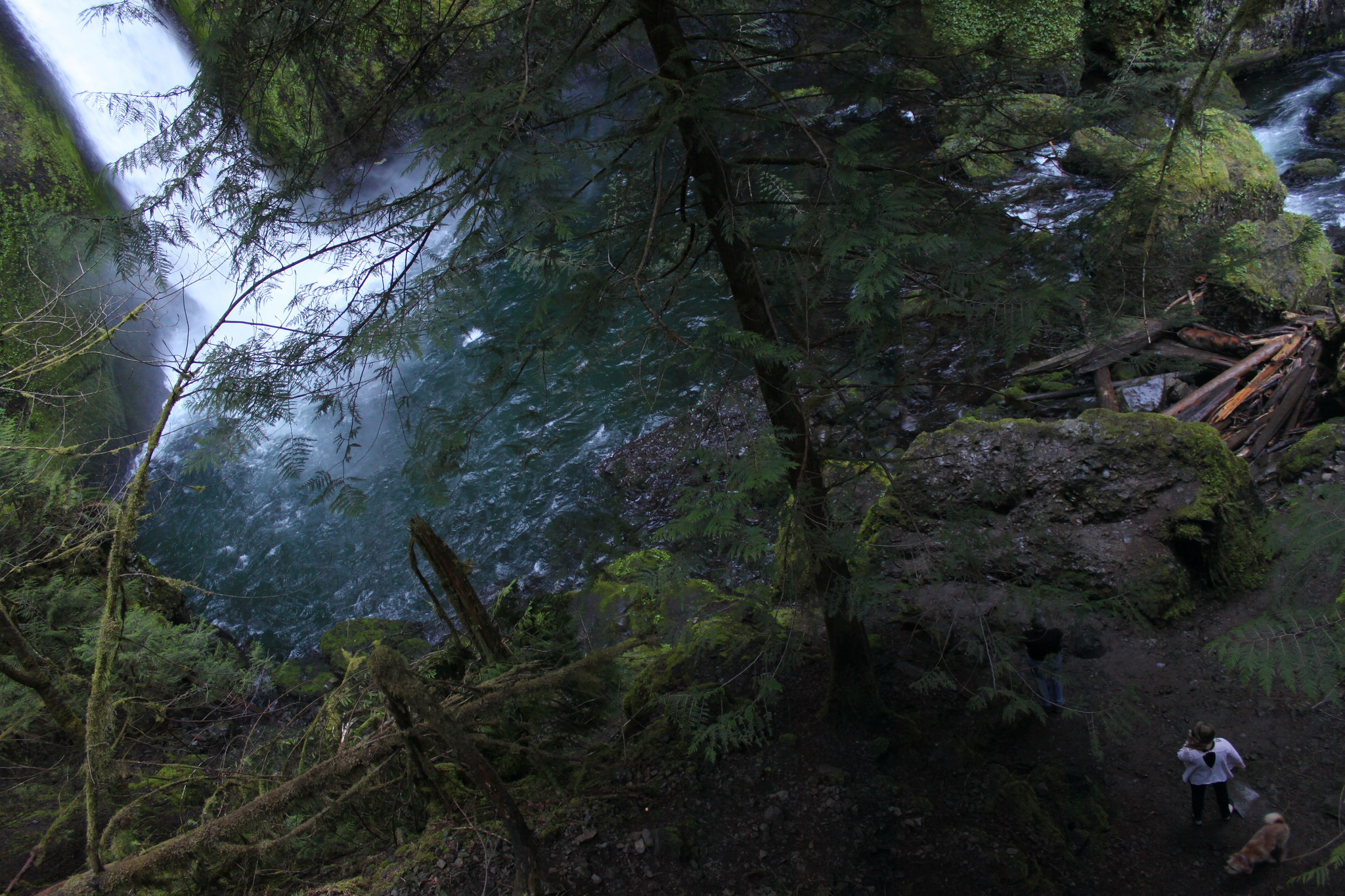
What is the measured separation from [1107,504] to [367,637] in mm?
9315

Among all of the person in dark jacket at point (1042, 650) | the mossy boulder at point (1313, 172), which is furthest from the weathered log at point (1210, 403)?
the mossy boulder at point (1313, 172)

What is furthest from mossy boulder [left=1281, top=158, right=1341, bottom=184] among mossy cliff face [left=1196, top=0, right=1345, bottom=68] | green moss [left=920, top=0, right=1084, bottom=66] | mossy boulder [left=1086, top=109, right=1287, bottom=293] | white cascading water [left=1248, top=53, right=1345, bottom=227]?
mossy boulder [left=1086, top=109, right=1287, bottom=293]

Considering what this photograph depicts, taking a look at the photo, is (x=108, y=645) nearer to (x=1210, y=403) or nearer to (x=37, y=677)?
Answer: (x=37, y=677)

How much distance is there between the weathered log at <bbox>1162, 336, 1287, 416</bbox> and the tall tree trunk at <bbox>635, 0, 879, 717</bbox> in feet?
21.8

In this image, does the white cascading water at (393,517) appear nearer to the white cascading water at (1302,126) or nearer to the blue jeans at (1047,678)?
the blue jeans at (1047,678)

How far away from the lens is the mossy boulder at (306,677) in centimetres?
899

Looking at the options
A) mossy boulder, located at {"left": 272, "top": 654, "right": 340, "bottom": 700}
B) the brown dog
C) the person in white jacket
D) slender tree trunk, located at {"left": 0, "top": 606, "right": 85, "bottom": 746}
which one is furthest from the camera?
mossy boulder, located at {"left": 272, "top": 654, "right": 340, "bottom": 700}

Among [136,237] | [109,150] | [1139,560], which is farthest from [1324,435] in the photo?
[109,150]

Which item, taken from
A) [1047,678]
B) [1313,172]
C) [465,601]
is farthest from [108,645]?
[1313,172]

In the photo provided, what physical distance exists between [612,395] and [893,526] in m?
6.58

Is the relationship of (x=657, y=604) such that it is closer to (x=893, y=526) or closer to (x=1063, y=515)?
(x=893, y=526)

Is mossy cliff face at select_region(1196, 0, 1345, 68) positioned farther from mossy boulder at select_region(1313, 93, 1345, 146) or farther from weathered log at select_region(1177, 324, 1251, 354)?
weathered log at select_region(1177, 324, 1251, 354)

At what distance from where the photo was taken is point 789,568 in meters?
4.11

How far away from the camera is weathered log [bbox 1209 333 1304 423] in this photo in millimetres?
8273
